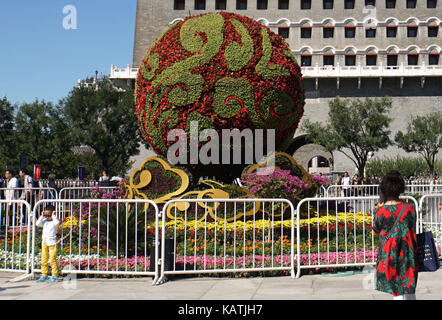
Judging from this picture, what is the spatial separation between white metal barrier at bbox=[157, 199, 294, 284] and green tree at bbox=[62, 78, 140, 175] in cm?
2381

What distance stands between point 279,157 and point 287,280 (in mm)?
4543

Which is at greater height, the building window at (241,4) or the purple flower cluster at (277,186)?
the building window at (241,4)

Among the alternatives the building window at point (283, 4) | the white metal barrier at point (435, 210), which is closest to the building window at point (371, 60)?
the building window at point (283, 4)

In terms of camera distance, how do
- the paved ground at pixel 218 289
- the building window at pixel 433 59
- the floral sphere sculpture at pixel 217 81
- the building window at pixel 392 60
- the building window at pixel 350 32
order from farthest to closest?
the building window at pixel 350 32, the building window at pixel 392 60, the building window at pixel 433 59, the floral sphere sculpture at pixel 217 81, the paved ground at pixel 218 289

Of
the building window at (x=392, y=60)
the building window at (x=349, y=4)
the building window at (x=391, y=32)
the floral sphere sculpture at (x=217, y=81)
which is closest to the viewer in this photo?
the floral sphere sculpture at (x=217, y=81)

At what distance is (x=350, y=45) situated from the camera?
39.5 m

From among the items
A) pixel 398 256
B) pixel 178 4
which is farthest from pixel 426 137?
pixel 398 256

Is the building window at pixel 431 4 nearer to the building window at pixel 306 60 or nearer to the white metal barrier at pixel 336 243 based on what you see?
the building window at pixel 306 60

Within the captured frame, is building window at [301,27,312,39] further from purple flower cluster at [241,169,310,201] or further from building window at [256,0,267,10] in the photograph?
purple flower cluster at [241,169,310,201]

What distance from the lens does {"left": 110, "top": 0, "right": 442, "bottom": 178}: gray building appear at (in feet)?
124

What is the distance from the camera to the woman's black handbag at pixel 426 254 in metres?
4.32

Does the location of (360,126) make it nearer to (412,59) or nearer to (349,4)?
(412,59)

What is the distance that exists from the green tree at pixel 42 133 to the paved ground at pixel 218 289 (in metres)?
29.8
